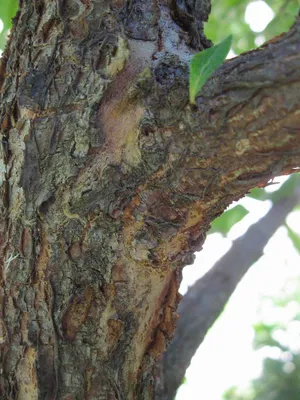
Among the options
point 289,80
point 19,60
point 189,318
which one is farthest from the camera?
point 189,318

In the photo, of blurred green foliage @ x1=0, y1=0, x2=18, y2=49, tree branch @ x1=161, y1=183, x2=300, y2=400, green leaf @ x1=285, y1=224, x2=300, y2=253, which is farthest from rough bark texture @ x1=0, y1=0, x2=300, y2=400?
green leaf @ x1=285, y1=224, x2=300, y2=253

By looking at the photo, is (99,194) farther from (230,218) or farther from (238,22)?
(238,22)

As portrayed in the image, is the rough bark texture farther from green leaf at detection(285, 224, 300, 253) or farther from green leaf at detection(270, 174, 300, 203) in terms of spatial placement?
green leaf at detection(285, 224, 300, 253)

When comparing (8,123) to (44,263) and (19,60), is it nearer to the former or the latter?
(19,60)

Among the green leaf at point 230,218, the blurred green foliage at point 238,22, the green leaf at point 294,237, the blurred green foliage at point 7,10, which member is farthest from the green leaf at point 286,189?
the blurred green foliage at point 7,10

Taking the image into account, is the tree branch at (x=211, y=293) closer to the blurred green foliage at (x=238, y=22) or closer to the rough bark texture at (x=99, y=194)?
the rough bark texture at (x=99, y=194)

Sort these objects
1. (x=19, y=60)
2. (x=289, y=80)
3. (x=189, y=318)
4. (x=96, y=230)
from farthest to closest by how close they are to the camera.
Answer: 1. (x=189, y=318)
2. (x=19, y=60)
3. (x=96, y=230)
4. (x=289, y=80)

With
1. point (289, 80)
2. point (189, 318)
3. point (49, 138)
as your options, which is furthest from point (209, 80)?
point (189, 318)
